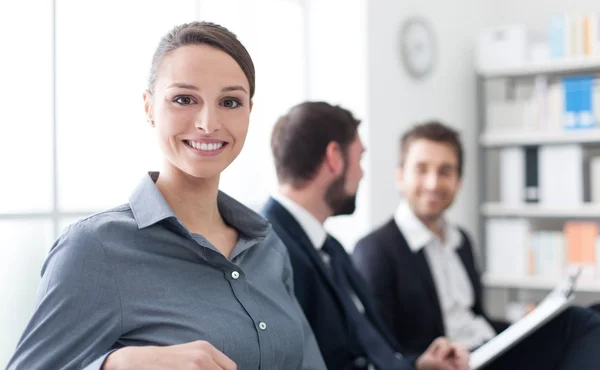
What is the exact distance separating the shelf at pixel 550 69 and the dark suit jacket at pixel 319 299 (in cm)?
243

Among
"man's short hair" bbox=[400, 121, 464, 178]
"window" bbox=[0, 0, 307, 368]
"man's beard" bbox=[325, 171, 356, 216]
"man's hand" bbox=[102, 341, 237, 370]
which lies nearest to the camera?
"man's hand" bbox=[102, 341, 237, 370]

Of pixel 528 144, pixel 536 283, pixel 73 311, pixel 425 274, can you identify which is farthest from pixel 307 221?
pixel 528 144

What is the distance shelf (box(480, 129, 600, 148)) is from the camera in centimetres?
363

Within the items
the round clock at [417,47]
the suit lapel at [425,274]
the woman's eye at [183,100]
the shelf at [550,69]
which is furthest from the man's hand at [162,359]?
the shelf at [550,69]

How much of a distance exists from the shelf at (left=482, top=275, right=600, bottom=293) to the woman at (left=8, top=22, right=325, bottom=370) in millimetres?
2603

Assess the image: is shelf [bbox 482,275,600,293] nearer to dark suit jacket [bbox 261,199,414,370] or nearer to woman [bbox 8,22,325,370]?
dark suit jacket [bbox 261,199,414,370]

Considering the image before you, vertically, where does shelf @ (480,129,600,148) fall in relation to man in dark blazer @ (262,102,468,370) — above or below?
above

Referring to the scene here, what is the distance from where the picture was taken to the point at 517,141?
386cm

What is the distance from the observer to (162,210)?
1222 millimetres

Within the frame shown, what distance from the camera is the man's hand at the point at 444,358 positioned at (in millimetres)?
1868

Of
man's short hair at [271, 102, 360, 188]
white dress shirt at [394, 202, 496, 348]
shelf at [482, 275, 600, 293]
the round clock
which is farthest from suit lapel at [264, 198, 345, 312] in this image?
shelf at [482, 275, 600, 293]

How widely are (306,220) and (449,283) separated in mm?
985

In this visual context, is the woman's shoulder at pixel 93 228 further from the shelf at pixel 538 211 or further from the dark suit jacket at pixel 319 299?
the shelf at pixel 538 211

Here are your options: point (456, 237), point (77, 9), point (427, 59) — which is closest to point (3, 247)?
point (77, 9)
